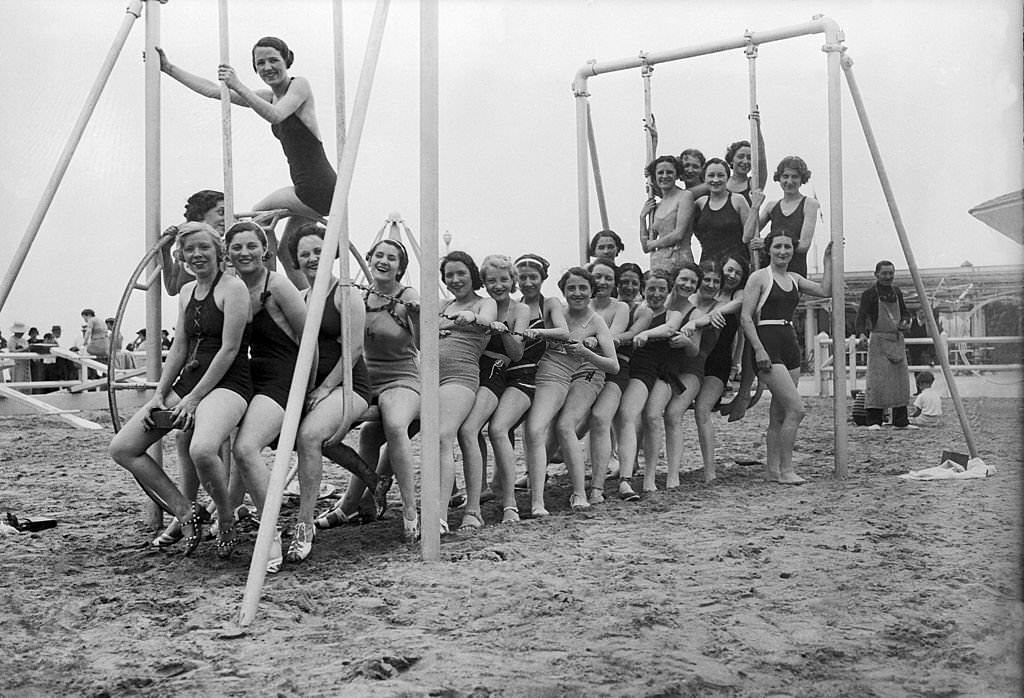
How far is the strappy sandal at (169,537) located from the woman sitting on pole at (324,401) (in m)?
0.51

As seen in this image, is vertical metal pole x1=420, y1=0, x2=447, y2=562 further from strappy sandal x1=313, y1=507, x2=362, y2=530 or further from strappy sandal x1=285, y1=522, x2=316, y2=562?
strappy sandal x1=313, y1=507, x2=362, y2=530

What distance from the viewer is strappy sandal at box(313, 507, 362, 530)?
163 inches

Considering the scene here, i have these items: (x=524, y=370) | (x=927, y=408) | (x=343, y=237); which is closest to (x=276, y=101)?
(x=343, y=237)

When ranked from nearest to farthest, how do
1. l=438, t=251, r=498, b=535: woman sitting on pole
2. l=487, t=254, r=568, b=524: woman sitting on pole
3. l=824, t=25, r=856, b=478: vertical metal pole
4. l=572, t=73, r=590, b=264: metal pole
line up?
l=438, t=251, r=498, b=535: woman sitting on pole < l=487, t=254, r=568, b=524: woman sitting on pole < l=824, t=25, r=856, b=478: vertical metal pole < l=572, t=73, r=590, b=264: metal pole

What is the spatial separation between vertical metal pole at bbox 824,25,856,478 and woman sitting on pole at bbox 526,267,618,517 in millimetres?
1517

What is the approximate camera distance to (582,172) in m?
6.14

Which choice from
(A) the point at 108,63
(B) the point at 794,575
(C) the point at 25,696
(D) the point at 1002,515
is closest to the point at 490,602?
(B) the point at 794,575

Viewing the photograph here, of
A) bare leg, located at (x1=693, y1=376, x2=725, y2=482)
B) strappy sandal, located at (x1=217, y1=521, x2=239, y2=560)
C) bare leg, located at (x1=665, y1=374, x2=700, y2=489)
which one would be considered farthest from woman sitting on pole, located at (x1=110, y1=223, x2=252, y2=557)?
bare leg, located at (x1=693, y1=376, x2=725, y2=482)

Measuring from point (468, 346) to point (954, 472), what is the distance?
2.76m

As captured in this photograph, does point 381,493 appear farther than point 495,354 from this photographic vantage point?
No

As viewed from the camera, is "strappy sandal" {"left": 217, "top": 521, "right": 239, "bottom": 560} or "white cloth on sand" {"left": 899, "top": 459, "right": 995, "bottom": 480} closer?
"strappy sandal" {"left": 217, "top": 521, "right": 239, "bottom": 560}

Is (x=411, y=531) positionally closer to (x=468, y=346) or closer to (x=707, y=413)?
(x=468, y=346)

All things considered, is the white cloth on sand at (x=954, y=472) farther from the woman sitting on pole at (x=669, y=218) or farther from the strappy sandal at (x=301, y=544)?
the strappy sandal at (x=301, y=544)

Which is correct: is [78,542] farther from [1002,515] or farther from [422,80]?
[1002,515]
